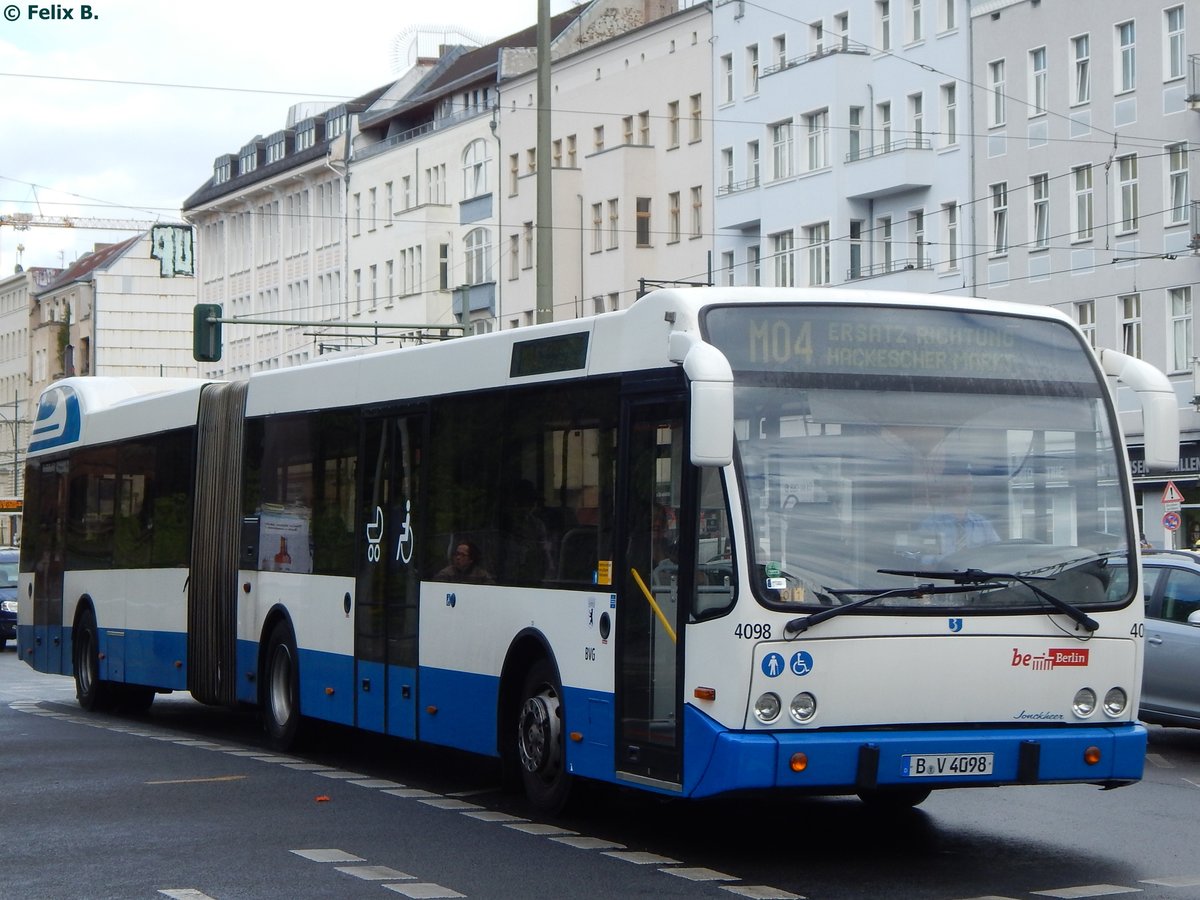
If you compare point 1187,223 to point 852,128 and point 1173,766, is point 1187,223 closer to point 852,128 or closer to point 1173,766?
point 852,128

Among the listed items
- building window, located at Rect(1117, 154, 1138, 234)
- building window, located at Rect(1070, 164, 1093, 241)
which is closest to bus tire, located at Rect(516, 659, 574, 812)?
building window, located at Rect(1117, 154, 1138, 234)

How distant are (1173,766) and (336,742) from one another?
6552mm

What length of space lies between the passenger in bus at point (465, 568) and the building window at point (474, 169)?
6349 centimetres

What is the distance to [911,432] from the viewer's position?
Answer: 11.5m

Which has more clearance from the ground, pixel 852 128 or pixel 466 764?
pixel 852 128

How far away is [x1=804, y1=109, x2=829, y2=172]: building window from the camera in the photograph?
58.1 meters

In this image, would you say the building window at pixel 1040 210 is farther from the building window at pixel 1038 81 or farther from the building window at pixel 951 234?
the building window at pixel 951 234

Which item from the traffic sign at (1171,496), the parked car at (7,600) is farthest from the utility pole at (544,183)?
the traffic sign at (1171,496)

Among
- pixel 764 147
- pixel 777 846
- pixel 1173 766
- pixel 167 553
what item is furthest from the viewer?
pixel 764 147

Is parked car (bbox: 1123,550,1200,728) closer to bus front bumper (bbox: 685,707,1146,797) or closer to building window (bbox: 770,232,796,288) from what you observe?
bus front bumper (bbox: 685,707,1146,797)

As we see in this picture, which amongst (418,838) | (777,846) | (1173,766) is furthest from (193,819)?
(1173,766)

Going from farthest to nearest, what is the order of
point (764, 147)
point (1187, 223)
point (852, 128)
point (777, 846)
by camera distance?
point (764, 147), point (852, 128), point (1187, 223), point (777, 846)

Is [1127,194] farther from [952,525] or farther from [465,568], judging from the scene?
[952,525]

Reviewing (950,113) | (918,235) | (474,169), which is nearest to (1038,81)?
(950,113)
